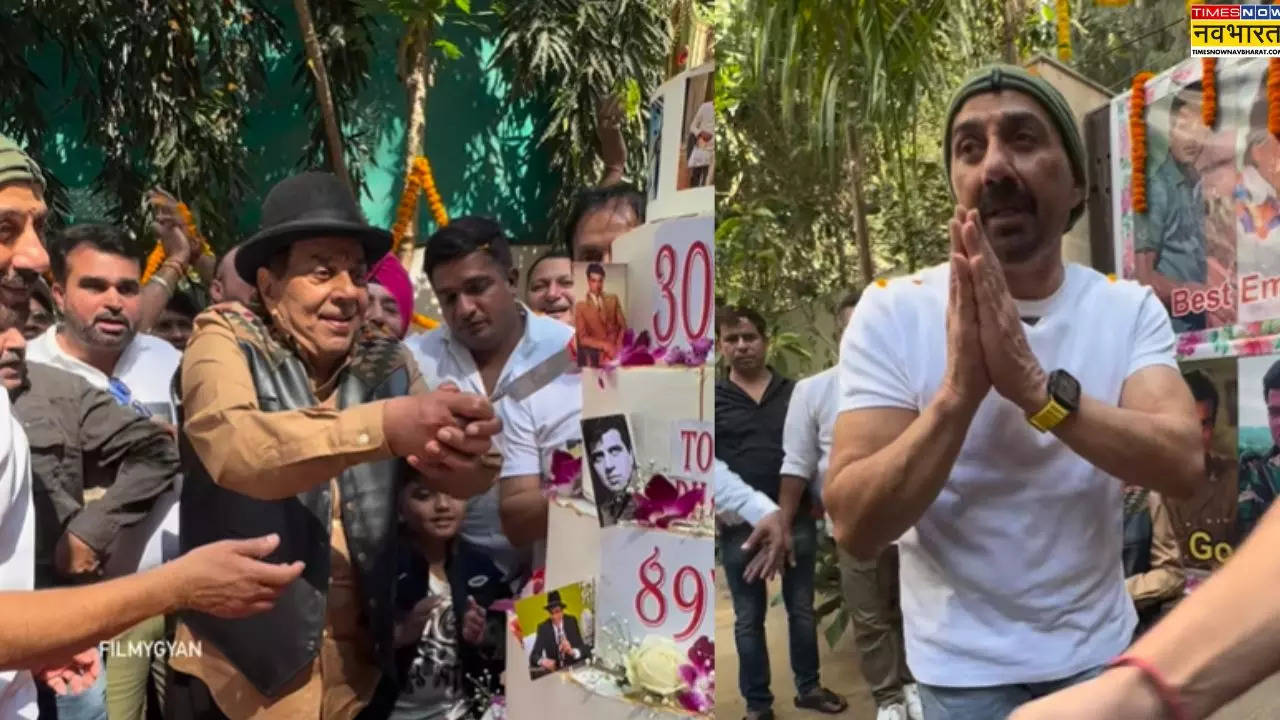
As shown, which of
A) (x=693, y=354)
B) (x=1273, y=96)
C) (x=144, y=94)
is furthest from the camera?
(x=144, y=94)

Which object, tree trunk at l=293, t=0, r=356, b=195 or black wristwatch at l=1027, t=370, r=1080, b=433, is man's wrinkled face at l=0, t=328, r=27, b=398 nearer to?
black wristwatch at l=1027, t=370, r=1080, b=433

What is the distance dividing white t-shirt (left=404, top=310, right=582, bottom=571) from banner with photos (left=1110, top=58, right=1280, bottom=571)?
1064 millimetres

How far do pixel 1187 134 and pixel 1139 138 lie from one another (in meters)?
0.04

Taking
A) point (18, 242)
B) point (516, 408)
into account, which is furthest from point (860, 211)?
point (18, 242)

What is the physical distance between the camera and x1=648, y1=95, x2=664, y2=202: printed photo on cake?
156 cm

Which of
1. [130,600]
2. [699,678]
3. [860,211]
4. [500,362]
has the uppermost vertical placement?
[860,211]

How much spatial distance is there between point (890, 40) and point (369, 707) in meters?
1.27

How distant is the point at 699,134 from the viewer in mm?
1397

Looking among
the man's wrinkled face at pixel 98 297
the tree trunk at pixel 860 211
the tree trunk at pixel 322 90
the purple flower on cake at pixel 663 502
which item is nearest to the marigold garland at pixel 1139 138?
the tree trunk at pixel 860 211

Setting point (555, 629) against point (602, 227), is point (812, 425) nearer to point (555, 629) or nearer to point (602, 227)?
point (555, 629)

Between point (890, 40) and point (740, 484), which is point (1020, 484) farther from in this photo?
point (890, 40)

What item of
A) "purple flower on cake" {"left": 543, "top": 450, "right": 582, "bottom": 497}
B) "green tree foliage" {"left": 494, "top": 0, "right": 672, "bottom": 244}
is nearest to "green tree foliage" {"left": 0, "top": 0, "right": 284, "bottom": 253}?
"green tree foliage" {"left": 494, "top": 0, "right": 672, "bottom": 244}

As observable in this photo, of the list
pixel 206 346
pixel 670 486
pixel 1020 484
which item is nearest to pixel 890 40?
pixel 1020 484

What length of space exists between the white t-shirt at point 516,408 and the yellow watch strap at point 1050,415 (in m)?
1.00
